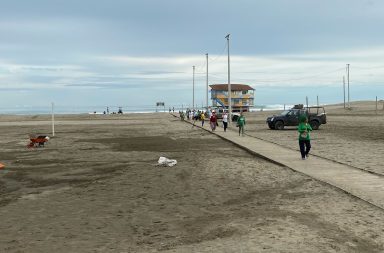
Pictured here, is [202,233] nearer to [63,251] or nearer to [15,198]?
[63,251]

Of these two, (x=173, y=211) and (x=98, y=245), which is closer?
(x=98, y=245)

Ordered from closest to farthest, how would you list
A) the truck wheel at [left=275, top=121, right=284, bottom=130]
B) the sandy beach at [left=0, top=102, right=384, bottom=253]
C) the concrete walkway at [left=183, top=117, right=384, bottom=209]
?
the sandy beach at [left=0, top=102, right=384, bottom=253] → the concrete walkway at [left=183, top=117, right=384, bottom=209] → the truck wheel at [left=275, top=121, right=284, bottom=130]

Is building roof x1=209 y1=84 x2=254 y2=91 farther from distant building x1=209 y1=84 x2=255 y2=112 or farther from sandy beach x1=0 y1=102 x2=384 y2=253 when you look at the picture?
sandy beach x1=0 y1=102 x2=384 y2=253

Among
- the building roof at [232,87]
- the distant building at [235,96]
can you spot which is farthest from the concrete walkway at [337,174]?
the building roof at [232,87]

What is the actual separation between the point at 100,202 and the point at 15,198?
6.12 feet

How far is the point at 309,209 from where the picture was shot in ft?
26.2

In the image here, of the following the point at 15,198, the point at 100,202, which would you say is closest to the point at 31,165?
the point at 15,198

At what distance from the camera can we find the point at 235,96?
94.2 metres

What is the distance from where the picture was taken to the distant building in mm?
91250

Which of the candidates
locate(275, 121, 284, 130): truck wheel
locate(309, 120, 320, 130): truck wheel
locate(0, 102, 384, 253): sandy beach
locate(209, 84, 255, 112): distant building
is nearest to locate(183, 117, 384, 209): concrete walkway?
locate(0, 102, 384, 253): sandy beach

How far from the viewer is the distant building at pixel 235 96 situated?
299 feet

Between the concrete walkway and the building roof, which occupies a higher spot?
the building roof

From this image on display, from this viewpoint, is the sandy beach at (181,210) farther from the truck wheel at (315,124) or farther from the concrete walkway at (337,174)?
the truck wheel at (315,124)

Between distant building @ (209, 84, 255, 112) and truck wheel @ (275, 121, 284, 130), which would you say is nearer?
truck wheel @ (275, 121, 284, 130)
